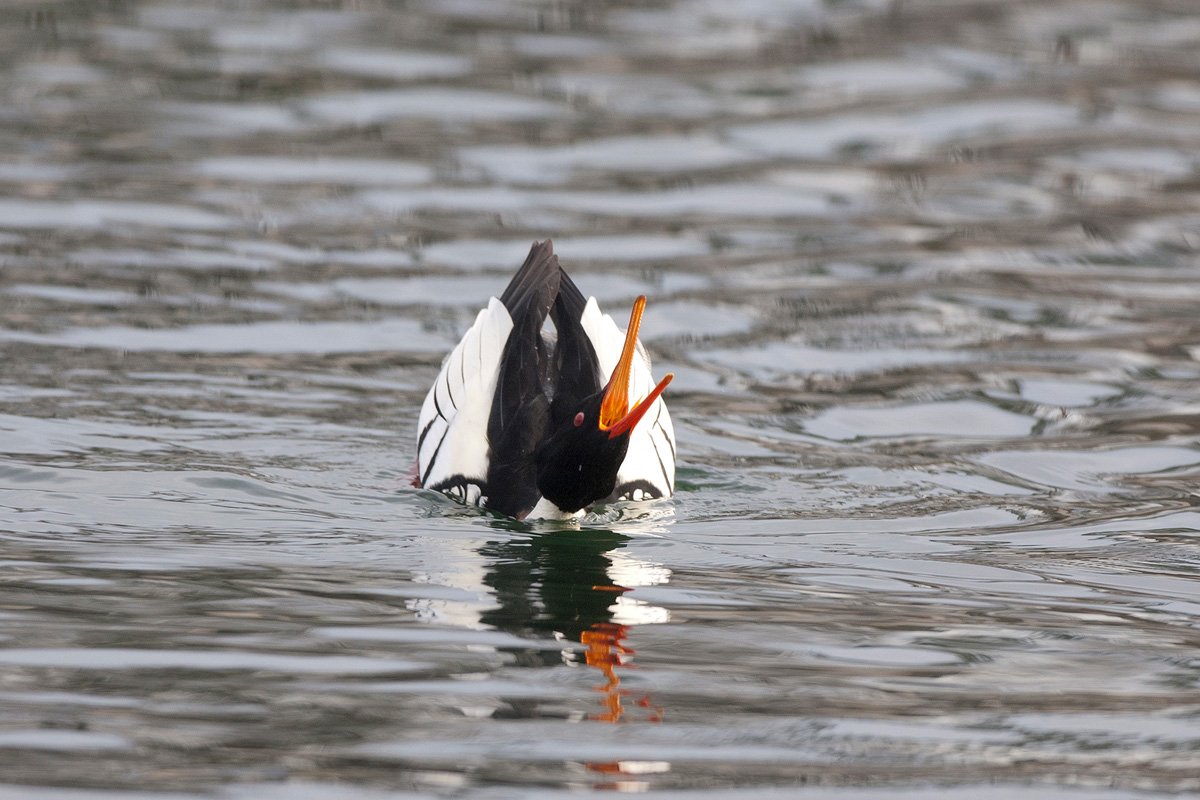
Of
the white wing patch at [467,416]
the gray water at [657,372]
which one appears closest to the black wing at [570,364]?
the white wing patch at [467,416]

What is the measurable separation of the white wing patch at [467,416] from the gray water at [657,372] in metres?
0.16

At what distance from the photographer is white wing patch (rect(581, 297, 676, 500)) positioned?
7.18 metres

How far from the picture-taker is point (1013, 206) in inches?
518

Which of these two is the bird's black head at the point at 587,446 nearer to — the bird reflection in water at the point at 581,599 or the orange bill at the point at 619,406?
the orange bill at the point at 619,406

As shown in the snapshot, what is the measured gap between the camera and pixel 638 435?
23.9 feet

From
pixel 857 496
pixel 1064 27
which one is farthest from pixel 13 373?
pixel 1064 27

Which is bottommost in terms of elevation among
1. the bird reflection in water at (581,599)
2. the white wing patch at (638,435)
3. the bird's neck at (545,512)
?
the bird reflection in water at (581,599)

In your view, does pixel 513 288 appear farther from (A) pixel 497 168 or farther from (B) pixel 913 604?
(A) pixel 497 168

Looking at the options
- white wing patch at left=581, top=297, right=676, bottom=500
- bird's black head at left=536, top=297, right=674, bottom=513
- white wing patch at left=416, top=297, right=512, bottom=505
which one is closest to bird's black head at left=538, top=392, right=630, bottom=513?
bird's black head at left=536, top=297, right=674, bottom=513

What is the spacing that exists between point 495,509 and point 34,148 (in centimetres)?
804

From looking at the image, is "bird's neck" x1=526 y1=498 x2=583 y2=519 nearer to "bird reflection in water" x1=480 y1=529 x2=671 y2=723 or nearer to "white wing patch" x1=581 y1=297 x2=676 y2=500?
"bird reflection in water" x1=480 y1=529 x2=671 y2=723

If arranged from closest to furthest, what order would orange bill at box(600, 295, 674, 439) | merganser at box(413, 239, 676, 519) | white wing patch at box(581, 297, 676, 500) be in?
orange bill at box(600, 295, 674, 439) → merganser at box(413, 239, 676, 519) → white wing patch at box(581, 297, 676, 500)

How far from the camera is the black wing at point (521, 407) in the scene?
7.01 meters

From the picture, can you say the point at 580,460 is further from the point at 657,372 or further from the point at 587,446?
the point at 657,372
